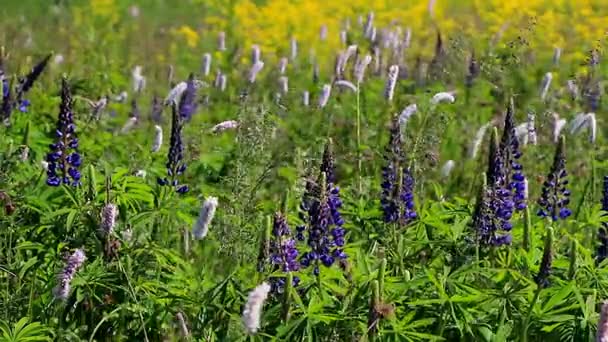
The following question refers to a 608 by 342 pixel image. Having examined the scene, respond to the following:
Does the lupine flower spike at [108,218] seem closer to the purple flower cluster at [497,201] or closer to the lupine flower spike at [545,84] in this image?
the purple flower cluster at [497,201]

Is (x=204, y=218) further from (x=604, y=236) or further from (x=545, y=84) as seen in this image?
(x=545, y=84)

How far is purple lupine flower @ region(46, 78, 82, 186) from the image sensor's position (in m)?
3.80

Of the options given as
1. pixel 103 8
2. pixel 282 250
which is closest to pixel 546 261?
pixel 282 250

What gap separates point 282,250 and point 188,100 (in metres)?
3.14

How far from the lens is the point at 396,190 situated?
3572 mm

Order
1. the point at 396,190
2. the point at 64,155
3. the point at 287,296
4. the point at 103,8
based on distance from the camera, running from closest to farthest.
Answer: the point at 287,296
the point at 396,190
the point at 64,155
the point at 103,8

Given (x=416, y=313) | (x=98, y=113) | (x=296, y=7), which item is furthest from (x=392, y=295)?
(x=296, y=7)

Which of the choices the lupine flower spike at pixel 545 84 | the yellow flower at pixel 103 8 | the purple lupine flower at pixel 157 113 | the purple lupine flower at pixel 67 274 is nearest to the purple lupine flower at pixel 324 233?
the purple lupine flower at pixel 67 274

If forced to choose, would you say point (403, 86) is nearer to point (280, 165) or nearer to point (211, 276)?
point (280, 165)

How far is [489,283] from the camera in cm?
324

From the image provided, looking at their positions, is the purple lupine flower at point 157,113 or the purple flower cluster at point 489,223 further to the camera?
the purple lupine flower at point 157,113

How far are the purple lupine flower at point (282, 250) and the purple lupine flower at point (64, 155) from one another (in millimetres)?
1034

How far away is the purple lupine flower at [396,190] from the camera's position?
3.60 m

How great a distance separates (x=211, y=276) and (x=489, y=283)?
3.26 ft
